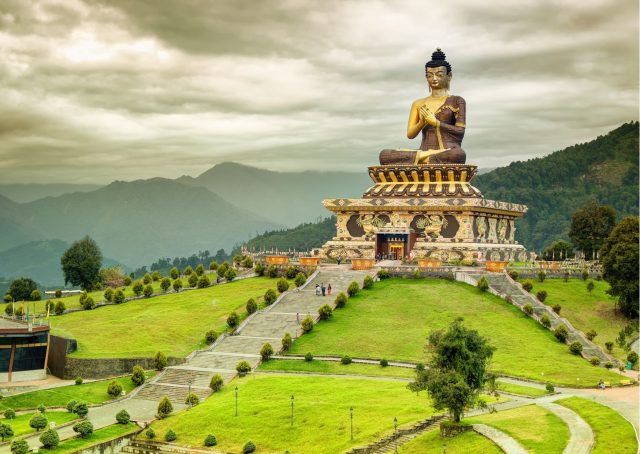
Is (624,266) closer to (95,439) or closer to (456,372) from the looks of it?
(456,372)

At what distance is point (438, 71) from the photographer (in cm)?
6022

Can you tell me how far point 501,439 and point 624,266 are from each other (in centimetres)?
2134

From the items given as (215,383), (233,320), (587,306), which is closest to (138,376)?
(215,383)

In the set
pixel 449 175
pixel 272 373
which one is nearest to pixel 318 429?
pixel 272 373

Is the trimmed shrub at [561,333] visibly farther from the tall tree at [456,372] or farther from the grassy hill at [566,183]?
the grassy hill at [566,183]

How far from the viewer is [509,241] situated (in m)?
62.0

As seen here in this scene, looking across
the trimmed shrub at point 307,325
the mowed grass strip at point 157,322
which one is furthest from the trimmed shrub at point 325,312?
the mowed grass strip at point 157,322

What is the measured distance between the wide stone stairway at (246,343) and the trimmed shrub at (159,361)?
1.07 ft

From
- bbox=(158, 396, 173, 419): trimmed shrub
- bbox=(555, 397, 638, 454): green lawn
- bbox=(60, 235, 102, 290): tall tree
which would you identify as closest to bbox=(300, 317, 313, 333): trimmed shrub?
bbox=(158, 396, 173, 419): trimmed shrub

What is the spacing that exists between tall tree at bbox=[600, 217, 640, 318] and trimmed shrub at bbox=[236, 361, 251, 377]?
19.5 metres

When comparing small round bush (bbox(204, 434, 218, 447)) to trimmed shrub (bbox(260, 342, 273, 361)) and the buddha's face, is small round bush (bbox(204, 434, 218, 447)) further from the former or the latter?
the buddha's face

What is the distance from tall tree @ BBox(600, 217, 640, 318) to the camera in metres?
42.8

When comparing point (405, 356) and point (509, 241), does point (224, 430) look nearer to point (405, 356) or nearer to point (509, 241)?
point (405, 356)

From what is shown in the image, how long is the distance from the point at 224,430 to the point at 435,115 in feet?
117
